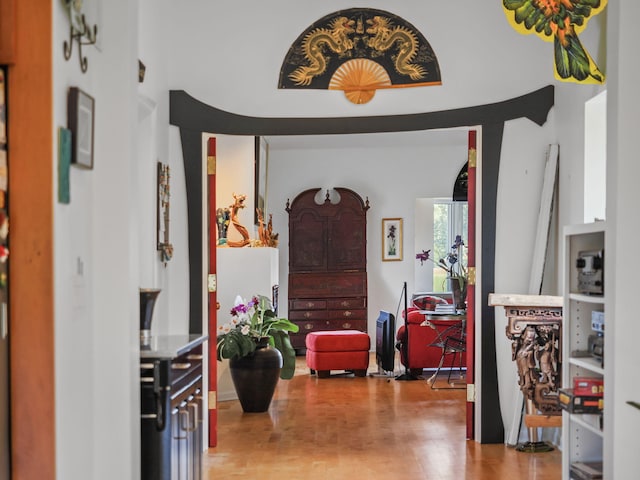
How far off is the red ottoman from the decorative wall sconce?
6755 mm

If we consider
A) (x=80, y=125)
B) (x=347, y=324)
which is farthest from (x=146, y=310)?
(x=347, y=324)

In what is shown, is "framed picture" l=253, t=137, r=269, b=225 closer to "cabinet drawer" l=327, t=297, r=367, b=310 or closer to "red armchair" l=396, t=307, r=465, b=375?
"cabinet drawer" l=327, t=297, r=367, b=310

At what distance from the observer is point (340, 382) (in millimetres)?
9133

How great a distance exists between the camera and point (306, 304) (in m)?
11.4

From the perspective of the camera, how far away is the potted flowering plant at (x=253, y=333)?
278 inches

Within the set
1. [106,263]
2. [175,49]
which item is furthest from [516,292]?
[106,263]

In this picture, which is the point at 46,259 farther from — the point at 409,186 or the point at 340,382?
the point at 409,186

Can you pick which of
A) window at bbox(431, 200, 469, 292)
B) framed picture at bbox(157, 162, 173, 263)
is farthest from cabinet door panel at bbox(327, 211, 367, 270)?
framed picture at bbox(157, 162, 173, 263)

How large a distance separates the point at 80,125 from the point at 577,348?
8.78 ft

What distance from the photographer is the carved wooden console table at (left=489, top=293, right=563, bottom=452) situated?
18.0ft

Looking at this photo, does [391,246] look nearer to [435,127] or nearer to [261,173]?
[261,173]

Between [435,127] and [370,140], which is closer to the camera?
[435,127]

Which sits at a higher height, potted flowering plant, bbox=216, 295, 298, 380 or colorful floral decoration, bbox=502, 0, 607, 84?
colorful floral decoration, bbox=502, 0, 607, 84

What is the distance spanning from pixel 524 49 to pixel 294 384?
4.62 meters
